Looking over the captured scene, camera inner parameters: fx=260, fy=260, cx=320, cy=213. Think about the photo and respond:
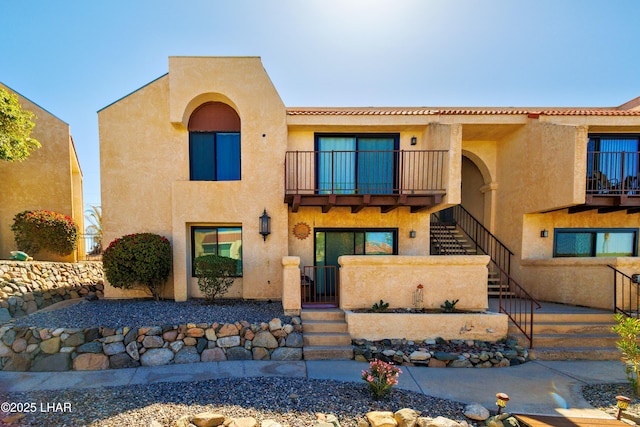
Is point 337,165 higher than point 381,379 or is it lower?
higher

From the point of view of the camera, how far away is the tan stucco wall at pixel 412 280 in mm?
6488

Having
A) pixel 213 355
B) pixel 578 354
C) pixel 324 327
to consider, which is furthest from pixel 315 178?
pixel 578 354

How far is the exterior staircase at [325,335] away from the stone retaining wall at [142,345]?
23 cm

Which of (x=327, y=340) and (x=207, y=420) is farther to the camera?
(x=327, y=340)

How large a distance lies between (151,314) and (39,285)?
4957 mm

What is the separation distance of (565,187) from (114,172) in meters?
13.4

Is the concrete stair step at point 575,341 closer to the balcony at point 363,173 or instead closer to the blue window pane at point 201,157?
the balcony at point 363,173

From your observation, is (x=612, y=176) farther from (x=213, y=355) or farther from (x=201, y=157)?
(x=201, y=157)

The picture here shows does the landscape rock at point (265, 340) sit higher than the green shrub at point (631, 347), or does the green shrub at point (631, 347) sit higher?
the green shrub at point (631, 347)

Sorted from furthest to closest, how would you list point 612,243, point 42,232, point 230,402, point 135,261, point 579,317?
point 42,232, point 612,243, point 135,261, point 579,317, point 230,402

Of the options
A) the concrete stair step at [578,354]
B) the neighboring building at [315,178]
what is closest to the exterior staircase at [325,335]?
the neighboring building at [315,178]

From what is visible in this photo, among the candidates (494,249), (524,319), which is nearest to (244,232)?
(524,319)

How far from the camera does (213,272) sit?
709 centimetres

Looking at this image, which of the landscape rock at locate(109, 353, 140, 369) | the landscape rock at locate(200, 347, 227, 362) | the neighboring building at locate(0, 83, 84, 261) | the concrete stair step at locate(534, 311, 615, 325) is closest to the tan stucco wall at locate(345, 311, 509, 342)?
the concrete stair step at locate(534, 311, 615, 325)
